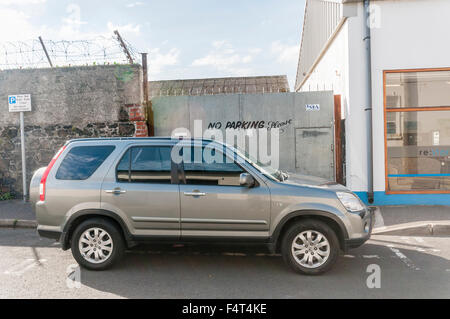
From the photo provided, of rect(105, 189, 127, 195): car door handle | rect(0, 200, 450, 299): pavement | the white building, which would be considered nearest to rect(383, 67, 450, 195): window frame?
the white building

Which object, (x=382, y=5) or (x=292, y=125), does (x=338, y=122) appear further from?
(x=382, y=5)

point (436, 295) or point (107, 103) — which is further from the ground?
point (107, 103)

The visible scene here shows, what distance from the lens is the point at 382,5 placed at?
29.7 ft

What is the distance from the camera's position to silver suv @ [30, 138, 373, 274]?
16.0 ft

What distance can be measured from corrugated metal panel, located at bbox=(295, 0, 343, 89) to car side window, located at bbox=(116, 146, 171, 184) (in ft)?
22.5

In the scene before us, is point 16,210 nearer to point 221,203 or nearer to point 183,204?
point 183,204

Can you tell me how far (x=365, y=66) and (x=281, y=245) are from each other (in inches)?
238

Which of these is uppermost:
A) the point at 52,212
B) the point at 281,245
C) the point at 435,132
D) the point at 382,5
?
the point at 382,5

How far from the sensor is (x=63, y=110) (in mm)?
10273

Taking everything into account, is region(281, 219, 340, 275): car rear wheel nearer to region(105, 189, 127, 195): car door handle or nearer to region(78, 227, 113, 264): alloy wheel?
region(105, 189, 127, 195): car door handle

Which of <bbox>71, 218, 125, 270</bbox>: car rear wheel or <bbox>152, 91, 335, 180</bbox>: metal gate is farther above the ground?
<bbox>152, 91, 335, 180</bbox>: metal gate

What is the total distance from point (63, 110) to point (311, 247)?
8.16 meters

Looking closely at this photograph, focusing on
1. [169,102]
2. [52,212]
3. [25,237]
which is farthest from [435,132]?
[25,237]
